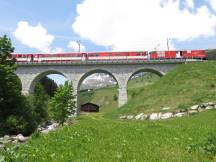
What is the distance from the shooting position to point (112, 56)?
99188mm

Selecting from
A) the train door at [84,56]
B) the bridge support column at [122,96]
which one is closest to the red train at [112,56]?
the train door at [84,56]

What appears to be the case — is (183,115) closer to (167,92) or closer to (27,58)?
(167,92)

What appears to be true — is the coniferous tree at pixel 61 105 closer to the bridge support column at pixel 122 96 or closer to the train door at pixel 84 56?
the bridge support column at pixel 122 96

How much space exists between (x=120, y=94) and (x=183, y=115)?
4913 centimetres

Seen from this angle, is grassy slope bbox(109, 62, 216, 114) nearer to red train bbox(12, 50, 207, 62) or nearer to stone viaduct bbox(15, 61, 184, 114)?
stone viaduct bbox(15, 61, 184, 114)

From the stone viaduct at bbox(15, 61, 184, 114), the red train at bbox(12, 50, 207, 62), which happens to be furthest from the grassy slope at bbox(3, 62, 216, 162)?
the red train at bbox(12, 50, 207, 62)

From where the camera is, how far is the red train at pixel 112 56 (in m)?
96.9

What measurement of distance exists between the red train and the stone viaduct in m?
2.46

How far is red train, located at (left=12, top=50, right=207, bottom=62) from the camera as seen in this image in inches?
3816

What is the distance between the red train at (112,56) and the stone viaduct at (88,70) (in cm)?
246

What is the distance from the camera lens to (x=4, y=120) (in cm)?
5212

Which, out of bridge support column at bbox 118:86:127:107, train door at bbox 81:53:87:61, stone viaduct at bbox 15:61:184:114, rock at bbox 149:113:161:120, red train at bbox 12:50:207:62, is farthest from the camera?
train door at bbox 81:53:87:61

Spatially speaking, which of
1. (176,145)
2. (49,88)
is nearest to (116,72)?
(49,88)

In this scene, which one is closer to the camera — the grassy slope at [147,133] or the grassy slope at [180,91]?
the grassy slope at [147,133]
